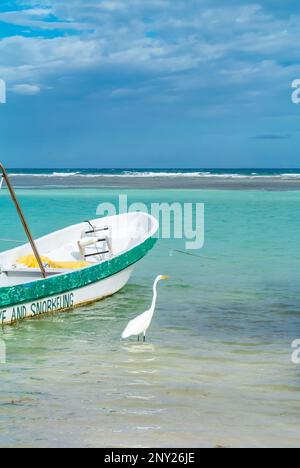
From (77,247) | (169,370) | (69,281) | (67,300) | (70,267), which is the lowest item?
(169,370)

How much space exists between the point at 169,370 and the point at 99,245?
21.4ft

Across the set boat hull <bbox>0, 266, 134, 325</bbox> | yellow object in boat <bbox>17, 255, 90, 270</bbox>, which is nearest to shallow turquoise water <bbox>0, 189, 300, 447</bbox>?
boat hull <bbox>0, 266, 134, 325</bbox>

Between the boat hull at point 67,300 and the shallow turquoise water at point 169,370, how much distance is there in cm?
14

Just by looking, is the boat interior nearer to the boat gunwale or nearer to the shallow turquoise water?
the boat gunwale

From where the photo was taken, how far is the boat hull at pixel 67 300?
344 inches

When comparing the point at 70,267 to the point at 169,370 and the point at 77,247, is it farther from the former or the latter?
the point at 169,370

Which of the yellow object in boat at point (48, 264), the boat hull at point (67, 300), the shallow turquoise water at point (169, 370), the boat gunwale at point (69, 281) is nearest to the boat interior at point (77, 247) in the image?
the yellow object in boat at point (48, 264)

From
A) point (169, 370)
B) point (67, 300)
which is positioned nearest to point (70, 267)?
point (67, 300)

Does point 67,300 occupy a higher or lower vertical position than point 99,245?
lower

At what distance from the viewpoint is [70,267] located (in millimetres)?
10867

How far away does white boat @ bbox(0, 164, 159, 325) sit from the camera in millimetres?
8897

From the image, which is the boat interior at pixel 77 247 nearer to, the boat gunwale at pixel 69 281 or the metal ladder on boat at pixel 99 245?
the metal ladder on boat at pixel 99 245

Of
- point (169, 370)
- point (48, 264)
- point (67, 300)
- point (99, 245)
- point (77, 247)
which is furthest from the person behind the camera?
point (99, 245)
